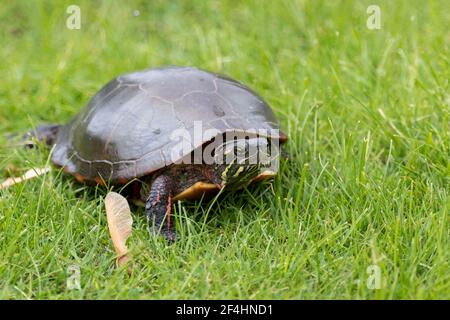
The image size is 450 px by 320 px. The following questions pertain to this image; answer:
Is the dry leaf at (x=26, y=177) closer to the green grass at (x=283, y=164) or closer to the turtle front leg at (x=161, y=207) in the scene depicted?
the green grass at (x=283, y=164)

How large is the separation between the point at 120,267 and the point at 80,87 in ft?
7.67

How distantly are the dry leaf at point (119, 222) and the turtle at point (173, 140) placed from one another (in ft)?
0.40

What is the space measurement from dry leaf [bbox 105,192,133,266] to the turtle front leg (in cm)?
11

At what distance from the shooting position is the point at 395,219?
315cm

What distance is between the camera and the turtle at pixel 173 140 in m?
3.35

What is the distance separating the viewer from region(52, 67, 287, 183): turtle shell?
3.43 meters

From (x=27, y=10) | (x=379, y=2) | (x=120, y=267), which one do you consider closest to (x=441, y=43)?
(x=379, y=2)

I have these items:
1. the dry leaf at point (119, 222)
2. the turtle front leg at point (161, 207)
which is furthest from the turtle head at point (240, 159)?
the dry leaf at point (119, 222)

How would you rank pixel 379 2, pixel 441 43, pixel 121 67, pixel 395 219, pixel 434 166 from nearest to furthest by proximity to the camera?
pixel 395 219 < pixel 434 166 < pixel 441 43 < pixel 121 67 < pixel 379 2

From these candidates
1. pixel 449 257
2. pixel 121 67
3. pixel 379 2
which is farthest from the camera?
pixel 379 2

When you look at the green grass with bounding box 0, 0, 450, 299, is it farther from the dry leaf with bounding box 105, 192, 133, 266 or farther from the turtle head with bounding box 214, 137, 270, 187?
the turtle head with bounding box 214, 137, 270, 187

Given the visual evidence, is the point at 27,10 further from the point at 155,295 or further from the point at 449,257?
the point at 449,257

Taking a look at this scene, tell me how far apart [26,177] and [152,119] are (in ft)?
2.95

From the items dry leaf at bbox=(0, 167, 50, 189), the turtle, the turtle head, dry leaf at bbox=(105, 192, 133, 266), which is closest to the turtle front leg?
the turtle
